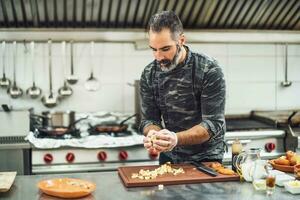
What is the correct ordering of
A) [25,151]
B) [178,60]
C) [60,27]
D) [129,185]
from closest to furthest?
[129,185], [178,60], [25,151], [60,27]

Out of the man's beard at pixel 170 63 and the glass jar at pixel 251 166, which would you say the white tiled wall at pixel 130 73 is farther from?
the glass jar at pixel 251 166

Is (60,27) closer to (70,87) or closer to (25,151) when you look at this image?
(70,87)

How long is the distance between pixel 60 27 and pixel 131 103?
938mm

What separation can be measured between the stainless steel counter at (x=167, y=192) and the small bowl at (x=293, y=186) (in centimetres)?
2

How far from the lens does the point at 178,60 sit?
261 centimetres

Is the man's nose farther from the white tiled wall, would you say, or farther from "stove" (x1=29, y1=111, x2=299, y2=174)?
the white tiled wall

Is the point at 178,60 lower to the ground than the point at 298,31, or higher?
lower

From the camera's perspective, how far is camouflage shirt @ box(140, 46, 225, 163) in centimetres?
252

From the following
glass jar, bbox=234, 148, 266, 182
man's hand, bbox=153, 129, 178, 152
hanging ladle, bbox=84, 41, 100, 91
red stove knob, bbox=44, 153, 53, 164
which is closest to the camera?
glass jar, bbox=234, 148, 266, 182

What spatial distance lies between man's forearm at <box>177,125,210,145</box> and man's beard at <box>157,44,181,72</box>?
0.40 metres

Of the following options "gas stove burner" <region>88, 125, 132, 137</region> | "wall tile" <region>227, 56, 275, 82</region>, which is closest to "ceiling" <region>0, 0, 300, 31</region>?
"wall tile" <region>227, 56, 275, 82</region>

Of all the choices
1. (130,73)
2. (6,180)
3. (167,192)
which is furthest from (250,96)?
(6,180)

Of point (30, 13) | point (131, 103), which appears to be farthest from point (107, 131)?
point (30, 13)

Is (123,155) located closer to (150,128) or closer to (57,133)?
(57,133)
